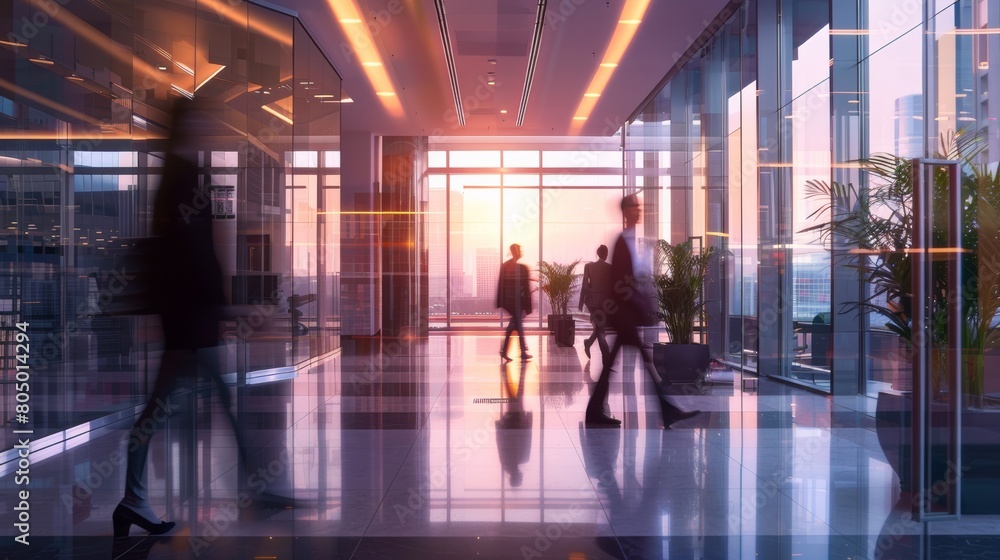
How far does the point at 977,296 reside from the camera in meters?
3.94

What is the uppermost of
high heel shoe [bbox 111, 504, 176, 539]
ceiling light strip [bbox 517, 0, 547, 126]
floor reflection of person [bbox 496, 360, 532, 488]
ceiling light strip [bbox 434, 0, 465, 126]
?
ceiling light strip [bbox 517, 0, 547, 126]

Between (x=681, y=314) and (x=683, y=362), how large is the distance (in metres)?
0.59

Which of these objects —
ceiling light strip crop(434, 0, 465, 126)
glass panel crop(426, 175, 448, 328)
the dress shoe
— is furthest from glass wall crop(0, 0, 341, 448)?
glass panel crop(426, 175, 448, 328)

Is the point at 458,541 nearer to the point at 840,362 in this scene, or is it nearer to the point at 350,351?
the point at 840,362

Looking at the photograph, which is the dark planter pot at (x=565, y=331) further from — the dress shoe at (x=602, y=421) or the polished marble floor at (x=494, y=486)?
the dress shoe at (x=602, y=421)

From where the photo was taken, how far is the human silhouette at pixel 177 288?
3.33 metres

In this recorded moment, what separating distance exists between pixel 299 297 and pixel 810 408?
6.54 meters

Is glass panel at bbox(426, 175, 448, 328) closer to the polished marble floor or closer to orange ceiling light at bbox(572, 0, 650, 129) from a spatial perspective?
orange ceiling light at bbox(572, 0, 650, 129)

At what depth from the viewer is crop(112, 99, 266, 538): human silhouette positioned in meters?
3.33

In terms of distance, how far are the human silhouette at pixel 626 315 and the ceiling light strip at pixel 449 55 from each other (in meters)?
3.53

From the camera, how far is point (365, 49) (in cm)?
1025

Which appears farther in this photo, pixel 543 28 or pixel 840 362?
pixel 543 28

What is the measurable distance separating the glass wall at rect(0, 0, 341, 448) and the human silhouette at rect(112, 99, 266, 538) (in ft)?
0.32

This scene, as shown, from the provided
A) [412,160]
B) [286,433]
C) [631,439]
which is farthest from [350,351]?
[631,439]
